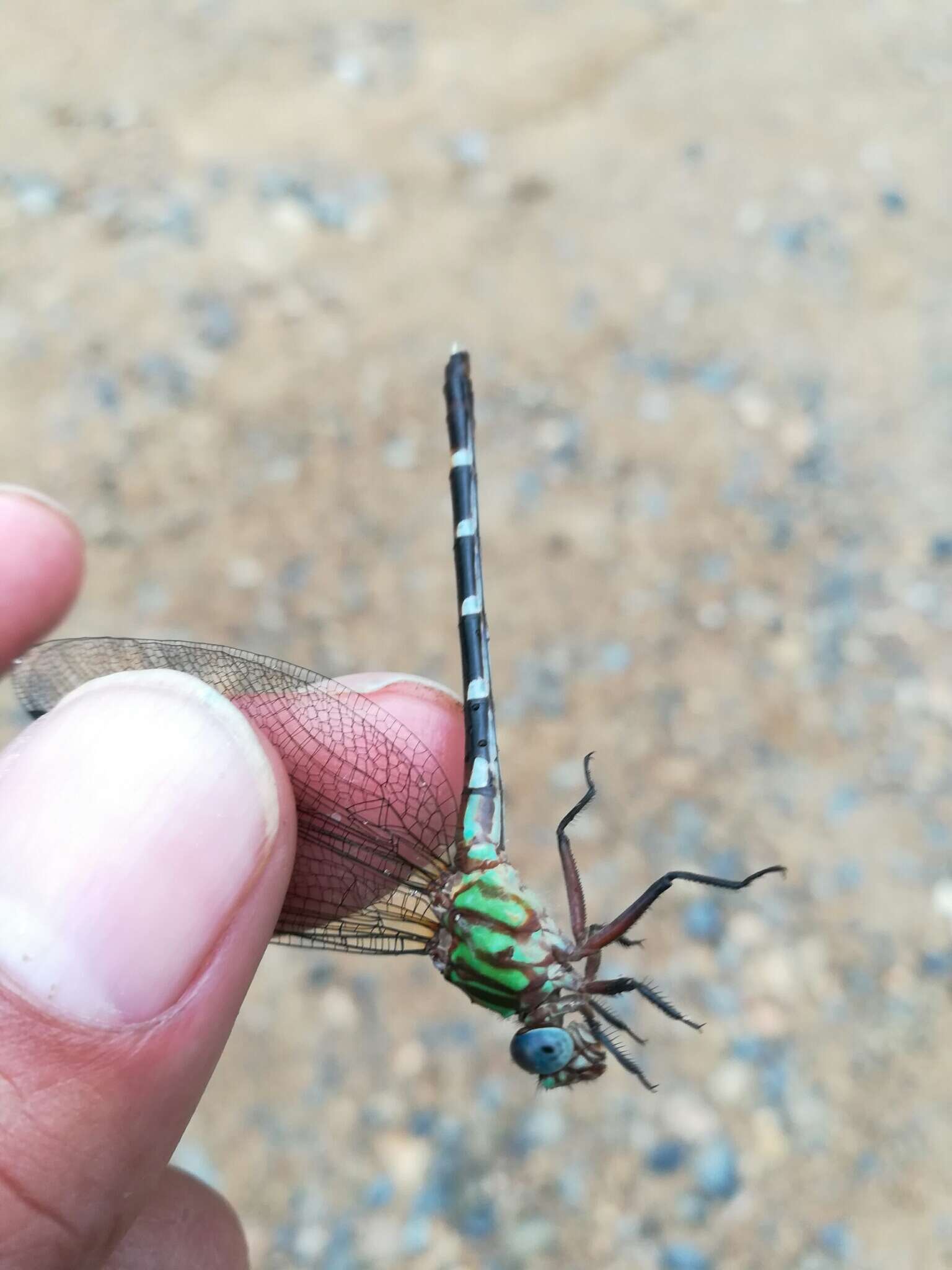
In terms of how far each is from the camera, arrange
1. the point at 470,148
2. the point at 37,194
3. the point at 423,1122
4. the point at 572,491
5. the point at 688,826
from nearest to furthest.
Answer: the point at 423,1122 < the point at 688,826 < the point at 572,491 < the point at 37,194 < the point at 470,148

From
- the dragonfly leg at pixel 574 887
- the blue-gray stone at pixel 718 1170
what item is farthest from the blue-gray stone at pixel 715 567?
the blue-gray stone at pixel 718 1170

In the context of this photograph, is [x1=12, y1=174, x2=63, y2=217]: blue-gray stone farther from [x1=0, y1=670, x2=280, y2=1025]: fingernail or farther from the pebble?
the pebble

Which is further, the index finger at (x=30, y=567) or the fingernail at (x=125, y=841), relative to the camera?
the index finger at (x=30, y=567)

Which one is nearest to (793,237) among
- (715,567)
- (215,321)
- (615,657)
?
(715,567)

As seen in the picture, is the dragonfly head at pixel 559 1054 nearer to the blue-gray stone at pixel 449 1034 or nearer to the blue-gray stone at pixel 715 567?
the blue-gray stone at pixel 449 1034

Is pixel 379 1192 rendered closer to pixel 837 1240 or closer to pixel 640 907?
pixel 837 1240

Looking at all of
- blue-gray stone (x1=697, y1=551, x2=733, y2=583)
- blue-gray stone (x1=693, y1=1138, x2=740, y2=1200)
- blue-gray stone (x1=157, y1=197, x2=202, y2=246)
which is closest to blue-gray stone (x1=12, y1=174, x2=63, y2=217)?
blue-gray stone (x1=157, y1=197, x2=202, y2=246)
